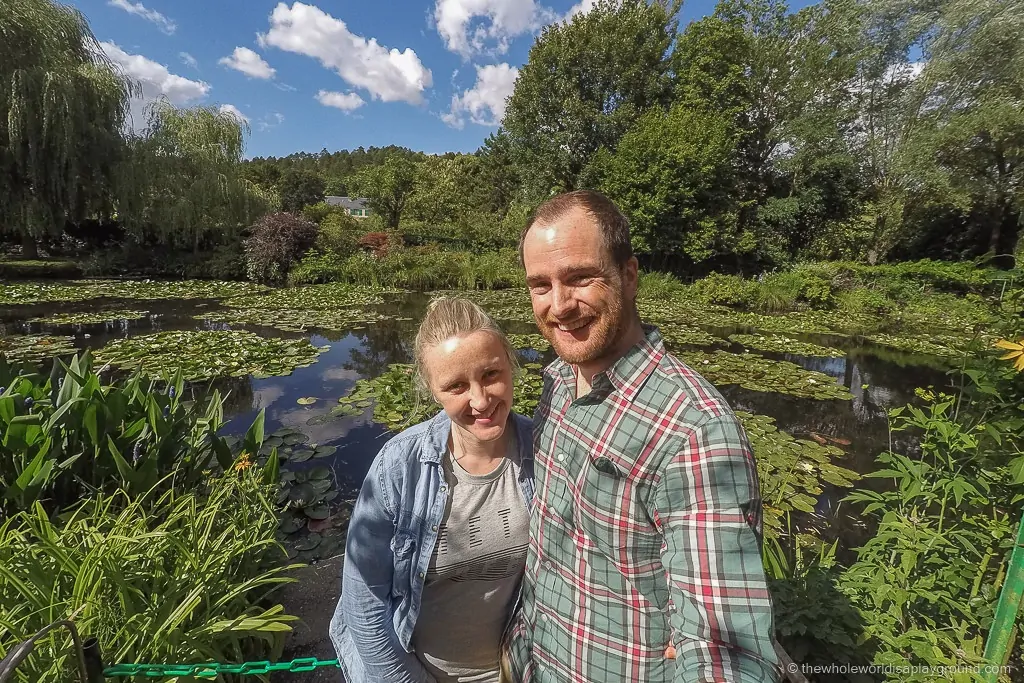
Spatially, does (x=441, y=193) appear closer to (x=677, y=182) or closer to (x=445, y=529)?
(x=677, y=182)

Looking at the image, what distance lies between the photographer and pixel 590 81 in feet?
56.9

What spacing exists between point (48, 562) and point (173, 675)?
66 centimetres

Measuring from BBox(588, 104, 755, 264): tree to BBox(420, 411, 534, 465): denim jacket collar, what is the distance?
46.8ft

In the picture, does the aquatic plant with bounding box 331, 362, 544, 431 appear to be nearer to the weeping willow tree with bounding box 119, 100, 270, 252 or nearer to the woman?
the woman

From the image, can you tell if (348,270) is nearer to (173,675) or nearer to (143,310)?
(143,310)

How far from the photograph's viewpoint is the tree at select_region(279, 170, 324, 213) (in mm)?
44000

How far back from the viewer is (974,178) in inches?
460

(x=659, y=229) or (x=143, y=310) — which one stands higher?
(x=659, y=229)

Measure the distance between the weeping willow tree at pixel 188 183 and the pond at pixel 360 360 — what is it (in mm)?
3764

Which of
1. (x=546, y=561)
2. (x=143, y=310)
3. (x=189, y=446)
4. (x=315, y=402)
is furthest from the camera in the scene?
(x=143, y=310)

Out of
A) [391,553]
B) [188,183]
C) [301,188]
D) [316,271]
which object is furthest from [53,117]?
[301,188]

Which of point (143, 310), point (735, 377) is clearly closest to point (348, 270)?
point (143, 310)

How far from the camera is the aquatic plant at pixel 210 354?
19.8 feet

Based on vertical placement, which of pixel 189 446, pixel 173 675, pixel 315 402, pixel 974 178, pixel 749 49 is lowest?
pixel 315 402
